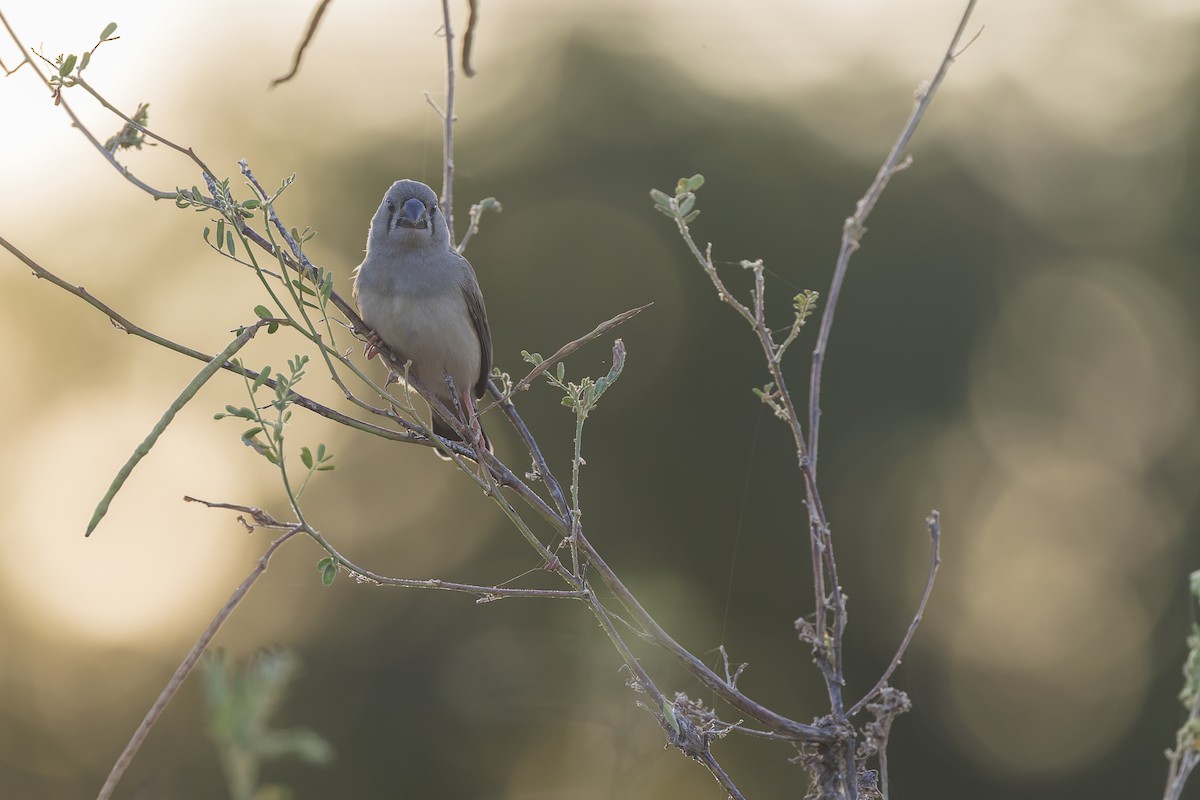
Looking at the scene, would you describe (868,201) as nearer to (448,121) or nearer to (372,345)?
(448,121)

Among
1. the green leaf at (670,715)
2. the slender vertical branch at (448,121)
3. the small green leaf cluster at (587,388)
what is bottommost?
the green leaf at (670,715)

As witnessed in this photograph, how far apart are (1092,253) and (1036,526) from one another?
341 centimetres

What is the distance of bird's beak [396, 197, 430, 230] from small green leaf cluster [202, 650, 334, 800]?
4.06 metres

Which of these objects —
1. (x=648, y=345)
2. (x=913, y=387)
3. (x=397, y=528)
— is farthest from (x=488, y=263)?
(x=913, y=387)

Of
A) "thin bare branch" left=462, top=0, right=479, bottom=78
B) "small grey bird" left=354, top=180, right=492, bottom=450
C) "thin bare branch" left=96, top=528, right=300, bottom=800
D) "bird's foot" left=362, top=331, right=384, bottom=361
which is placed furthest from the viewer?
"small grey bird" left=354, top=180, right=492, bottom=450

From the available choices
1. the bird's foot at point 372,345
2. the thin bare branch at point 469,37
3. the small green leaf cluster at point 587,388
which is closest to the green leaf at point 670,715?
the small green leaf cluster at point 587,388

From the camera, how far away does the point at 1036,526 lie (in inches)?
540

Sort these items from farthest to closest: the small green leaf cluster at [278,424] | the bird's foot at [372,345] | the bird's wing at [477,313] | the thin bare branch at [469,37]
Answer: the bird's wing at [477,313]
the bird's foot at [372,345]
the small green leaf cluster at [278,424]
the thin bare branch at [469,37]

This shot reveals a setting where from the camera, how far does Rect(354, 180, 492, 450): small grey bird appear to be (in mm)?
4984

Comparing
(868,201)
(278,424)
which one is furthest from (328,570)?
(868,201)

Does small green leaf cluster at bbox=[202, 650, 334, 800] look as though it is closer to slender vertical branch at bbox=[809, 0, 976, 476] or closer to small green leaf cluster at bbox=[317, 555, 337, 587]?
small green leaf cluster at bbox=[317, 555, 337, 587]

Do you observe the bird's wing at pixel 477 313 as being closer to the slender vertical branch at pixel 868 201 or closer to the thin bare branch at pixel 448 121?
the thin bare branch at pixel 448 121

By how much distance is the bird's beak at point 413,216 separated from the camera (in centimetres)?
505

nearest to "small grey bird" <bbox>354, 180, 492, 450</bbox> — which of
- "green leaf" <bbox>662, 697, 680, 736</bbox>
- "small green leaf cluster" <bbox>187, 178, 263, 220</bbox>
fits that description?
"small green leaf cluster" <bbox>187, 178, 263, 220</bbox>
